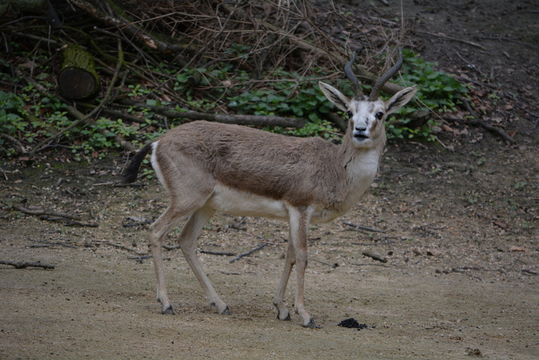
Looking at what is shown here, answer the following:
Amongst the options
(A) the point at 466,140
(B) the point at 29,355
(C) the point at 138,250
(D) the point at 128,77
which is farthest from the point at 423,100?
(B) the point at 29,355

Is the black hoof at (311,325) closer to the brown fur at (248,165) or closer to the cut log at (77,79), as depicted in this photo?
the brown fur at (248,165)

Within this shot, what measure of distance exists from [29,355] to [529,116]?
12.2m

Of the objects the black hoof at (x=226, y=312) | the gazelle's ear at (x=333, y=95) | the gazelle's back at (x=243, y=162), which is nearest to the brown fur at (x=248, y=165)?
the gazelle's back at (x=243, y=162)

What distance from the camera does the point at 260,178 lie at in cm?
736

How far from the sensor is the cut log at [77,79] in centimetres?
1268

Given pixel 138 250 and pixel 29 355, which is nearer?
pixel 29 355

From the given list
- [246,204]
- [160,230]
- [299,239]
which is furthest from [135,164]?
[299,239]

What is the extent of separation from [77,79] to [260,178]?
21.1 ft

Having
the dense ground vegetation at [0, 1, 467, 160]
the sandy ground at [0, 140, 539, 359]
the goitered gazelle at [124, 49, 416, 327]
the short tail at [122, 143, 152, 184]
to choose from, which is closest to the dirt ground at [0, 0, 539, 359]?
the sandy ground at [0, 140, 539, 359]

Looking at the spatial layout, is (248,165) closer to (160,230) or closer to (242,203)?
(242,203)

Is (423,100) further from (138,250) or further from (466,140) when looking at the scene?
(138,250)

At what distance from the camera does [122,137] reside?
1234 cm

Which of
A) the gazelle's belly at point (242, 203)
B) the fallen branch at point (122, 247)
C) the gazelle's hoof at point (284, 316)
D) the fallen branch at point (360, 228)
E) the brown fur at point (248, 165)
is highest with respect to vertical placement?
the brown fur at point (248, 165)

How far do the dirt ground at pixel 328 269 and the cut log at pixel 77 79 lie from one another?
155 cm
